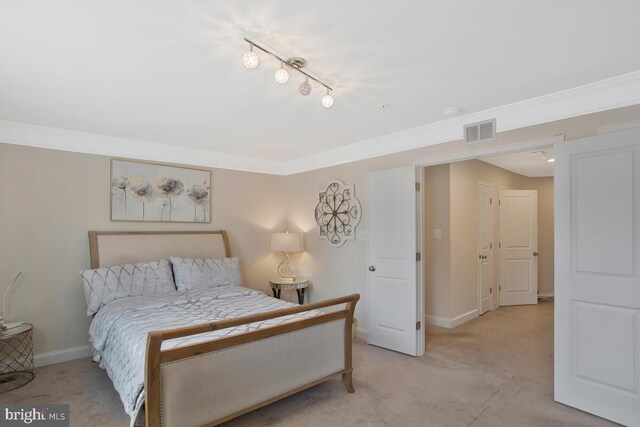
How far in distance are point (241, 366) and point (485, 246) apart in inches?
181

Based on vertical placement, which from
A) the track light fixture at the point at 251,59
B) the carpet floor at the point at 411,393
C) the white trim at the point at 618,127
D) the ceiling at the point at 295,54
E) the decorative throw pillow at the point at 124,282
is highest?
the ceiling at the point at 295,54

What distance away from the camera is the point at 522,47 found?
2021 millimetres

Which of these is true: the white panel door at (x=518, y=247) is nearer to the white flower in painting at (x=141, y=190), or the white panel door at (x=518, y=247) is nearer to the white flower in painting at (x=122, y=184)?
the white flower in painting at (x=141, y=190)

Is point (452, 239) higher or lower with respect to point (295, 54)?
lower

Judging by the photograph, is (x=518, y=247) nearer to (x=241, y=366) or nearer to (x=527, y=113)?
(x=527, y=113)

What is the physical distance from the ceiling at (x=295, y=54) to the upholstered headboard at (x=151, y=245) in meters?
1.25

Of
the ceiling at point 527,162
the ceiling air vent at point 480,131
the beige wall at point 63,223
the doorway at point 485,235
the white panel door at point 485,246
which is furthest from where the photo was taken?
the white panel door at point 485,246

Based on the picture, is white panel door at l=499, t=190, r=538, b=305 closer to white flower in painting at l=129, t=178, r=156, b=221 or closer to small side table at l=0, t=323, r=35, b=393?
white flower in painting at l=129, t=178, r=156, b=221

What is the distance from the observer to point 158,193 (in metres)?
4.21

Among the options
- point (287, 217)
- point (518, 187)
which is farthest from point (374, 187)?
point (518, 187)

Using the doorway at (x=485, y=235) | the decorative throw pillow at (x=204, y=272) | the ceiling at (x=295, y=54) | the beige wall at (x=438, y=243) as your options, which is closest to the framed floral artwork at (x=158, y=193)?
the decorative throw pillow at (x=204, y=272)

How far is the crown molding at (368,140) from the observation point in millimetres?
2549

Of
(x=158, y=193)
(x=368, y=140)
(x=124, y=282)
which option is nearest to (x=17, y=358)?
(x=124, y=282)

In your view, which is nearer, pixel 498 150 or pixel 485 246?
pixel 498 150
